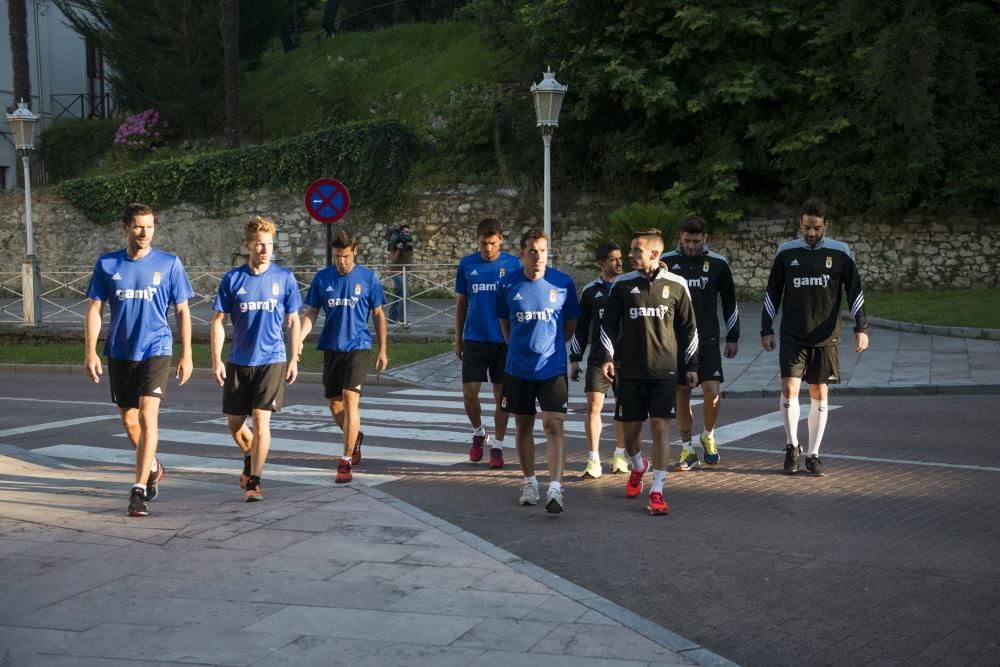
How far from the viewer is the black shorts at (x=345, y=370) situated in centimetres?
852

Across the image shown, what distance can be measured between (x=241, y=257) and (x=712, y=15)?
14.1 metres

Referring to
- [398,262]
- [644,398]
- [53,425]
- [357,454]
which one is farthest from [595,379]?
[398,262]

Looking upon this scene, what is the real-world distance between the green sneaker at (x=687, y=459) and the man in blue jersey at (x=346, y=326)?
244cm

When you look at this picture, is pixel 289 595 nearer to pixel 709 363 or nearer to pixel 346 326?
pixel 346 326

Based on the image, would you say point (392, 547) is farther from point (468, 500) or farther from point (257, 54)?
point (257, 54)

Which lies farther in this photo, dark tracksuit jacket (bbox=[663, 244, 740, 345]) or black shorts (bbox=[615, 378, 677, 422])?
dark tracksuit jacket (bbox=[663, 244, 740, 345])

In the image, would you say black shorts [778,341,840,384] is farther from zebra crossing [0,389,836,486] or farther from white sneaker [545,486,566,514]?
white sneaker [545,486,566,514]

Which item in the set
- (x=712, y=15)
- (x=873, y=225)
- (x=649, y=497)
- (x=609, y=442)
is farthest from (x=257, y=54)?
(x=649, y=497)

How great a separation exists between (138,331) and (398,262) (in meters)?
14.5

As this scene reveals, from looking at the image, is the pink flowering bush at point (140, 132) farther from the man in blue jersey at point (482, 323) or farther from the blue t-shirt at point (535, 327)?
the blue t-shirt at point (535, 327)

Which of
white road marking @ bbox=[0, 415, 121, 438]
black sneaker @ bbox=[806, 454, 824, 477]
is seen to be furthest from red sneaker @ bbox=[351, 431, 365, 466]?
white road marking @ bbox=[0, 415, 121, 438]

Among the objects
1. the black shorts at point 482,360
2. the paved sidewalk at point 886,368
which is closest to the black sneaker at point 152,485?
the black shorts at point 482,360

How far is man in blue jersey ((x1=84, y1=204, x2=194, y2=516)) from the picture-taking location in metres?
7.37

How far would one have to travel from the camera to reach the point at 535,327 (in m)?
7.38
